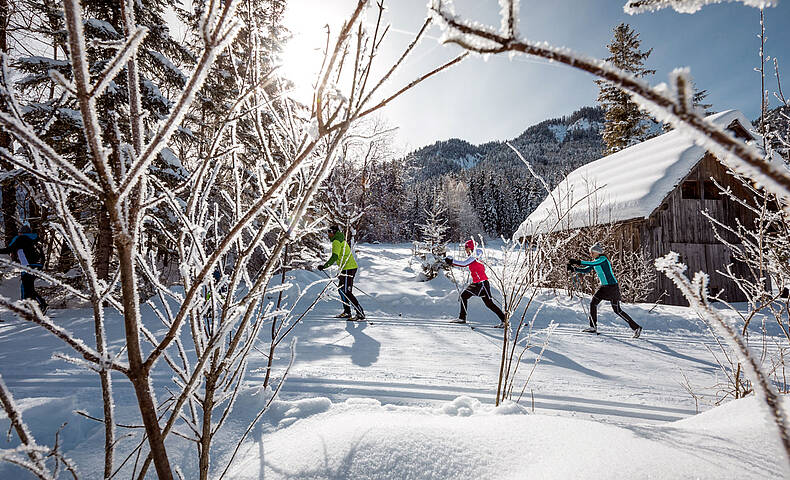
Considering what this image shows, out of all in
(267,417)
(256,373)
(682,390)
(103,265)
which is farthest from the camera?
(103,265)

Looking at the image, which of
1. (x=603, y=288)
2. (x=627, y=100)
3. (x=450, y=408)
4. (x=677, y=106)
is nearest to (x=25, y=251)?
(x=450, y=408)

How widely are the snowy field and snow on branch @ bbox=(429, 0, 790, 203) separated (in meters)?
0.25

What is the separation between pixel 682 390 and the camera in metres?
3.26

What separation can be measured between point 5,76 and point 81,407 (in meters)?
2.10

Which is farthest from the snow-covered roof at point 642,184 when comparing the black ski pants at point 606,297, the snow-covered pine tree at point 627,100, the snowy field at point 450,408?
the snow-covered pine tree at point 627,100

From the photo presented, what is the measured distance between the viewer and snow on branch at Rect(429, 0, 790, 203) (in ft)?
1.05

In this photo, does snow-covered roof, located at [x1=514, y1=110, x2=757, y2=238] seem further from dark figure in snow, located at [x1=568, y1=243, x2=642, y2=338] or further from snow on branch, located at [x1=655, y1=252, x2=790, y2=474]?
snow on branch, located at [x1=655, y1=252, x2=790, y2=474]

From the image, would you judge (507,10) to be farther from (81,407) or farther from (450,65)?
(81,407)

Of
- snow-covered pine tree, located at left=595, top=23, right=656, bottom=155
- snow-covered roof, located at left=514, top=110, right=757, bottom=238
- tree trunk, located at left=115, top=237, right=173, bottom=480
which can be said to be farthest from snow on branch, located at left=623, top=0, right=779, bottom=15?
snow-covered pine tree, located at left=595, top=23, right=656, bottom=155

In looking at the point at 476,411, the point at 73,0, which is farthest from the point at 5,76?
the point at 476,411

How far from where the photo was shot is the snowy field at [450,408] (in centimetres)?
118

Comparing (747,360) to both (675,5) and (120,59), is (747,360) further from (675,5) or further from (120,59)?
(120,59)

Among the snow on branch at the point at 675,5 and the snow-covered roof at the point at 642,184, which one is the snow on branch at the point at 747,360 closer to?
the snow on branch at the point at 675,5

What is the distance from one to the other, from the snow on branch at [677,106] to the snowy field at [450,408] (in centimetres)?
25
